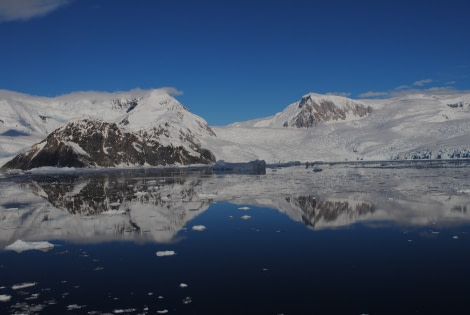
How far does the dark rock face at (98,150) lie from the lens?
81.4 m

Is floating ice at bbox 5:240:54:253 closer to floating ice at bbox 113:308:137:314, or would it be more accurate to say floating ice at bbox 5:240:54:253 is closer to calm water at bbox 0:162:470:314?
calm water at bbox 0:162:470:314

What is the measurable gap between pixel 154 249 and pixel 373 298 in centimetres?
622

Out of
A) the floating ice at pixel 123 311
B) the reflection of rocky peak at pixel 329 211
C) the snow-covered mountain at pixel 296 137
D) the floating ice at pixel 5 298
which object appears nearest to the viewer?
the floating ice at pixel 123 311

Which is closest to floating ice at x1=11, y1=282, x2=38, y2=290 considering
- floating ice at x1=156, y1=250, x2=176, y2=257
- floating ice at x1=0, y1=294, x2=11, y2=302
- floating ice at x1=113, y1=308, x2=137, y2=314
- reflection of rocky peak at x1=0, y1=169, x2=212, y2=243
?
floating ice at x1=0, y1=294, x2=11, y2=302

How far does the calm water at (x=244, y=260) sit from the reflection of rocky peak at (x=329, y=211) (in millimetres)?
50

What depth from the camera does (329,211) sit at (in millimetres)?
17312

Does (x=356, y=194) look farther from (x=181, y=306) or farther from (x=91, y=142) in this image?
(x=91, y=142)

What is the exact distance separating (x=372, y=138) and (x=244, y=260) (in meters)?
107

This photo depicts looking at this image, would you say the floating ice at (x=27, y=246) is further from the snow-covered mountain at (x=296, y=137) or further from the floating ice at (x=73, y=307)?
the snow-covered mountain at (x=296, y=137)

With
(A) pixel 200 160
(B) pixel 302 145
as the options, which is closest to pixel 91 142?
(A) pixel 200 160

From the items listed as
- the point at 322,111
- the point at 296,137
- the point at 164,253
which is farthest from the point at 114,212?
the point at 322,111

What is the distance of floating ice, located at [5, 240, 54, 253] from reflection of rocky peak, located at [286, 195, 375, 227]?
8262 millimetres

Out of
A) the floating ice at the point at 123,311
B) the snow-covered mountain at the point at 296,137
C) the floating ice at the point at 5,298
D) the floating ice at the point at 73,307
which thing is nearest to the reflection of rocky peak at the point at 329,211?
the floating ice at the point at 123,311

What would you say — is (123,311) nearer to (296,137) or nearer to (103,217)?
(103,217)
